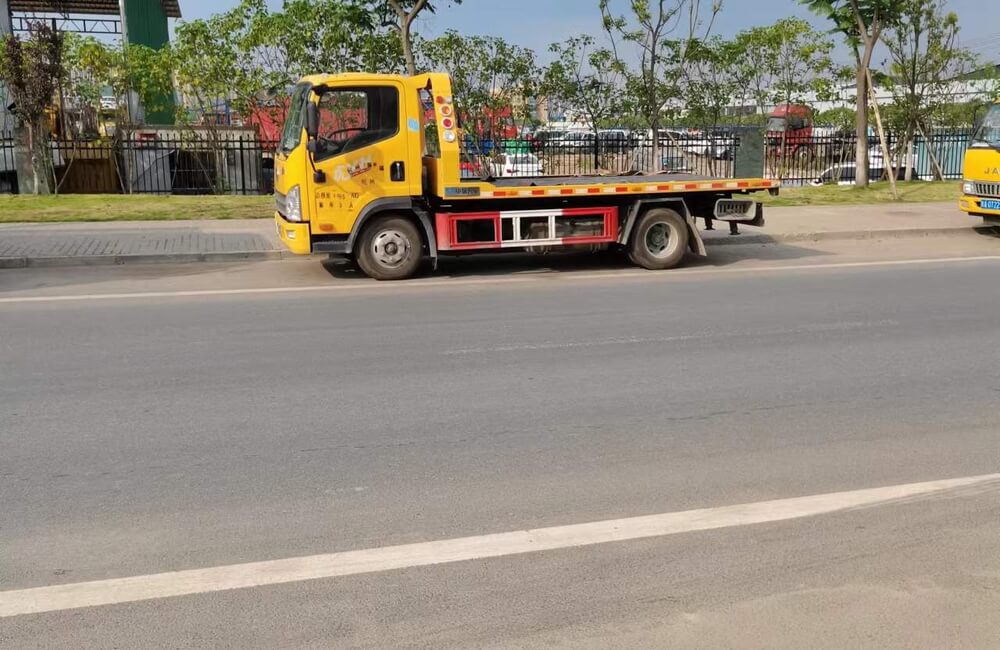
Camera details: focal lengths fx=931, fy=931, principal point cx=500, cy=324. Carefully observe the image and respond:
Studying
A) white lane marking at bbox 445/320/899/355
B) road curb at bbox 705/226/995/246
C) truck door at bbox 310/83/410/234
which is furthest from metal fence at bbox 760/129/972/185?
white lane marking at bbox 445/320/899/355

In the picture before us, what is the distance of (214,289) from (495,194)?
3.52m

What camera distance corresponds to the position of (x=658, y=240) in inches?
491

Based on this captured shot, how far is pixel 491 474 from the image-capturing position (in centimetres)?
489

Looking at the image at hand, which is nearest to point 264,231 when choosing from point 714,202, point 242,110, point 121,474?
point 714,202

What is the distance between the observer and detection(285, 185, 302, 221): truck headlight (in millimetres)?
10938

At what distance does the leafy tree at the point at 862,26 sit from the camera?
854 inches


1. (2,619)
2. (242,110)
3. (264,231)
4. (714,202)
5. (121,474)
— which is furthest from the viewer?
(242,110)

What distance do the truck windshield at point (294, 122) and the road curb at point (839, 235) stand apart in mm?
6987

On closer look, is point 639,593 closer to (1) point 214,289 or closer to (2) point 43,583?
(2) point 43,583

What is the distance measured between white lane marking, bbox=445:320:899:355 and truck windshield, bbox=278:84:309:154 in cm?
457

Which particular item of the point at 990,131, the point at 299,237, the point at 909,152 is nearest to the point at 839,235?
the point at 990,131

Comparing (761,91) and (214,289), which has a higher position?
(761,91)

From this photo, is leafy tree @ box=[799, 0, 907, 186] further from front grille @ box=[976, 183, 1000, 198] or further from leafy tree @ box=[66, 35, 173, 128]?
leafy tree @ box=[66, 35, 173, 128]

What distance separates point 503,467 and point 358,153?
6797 mm
